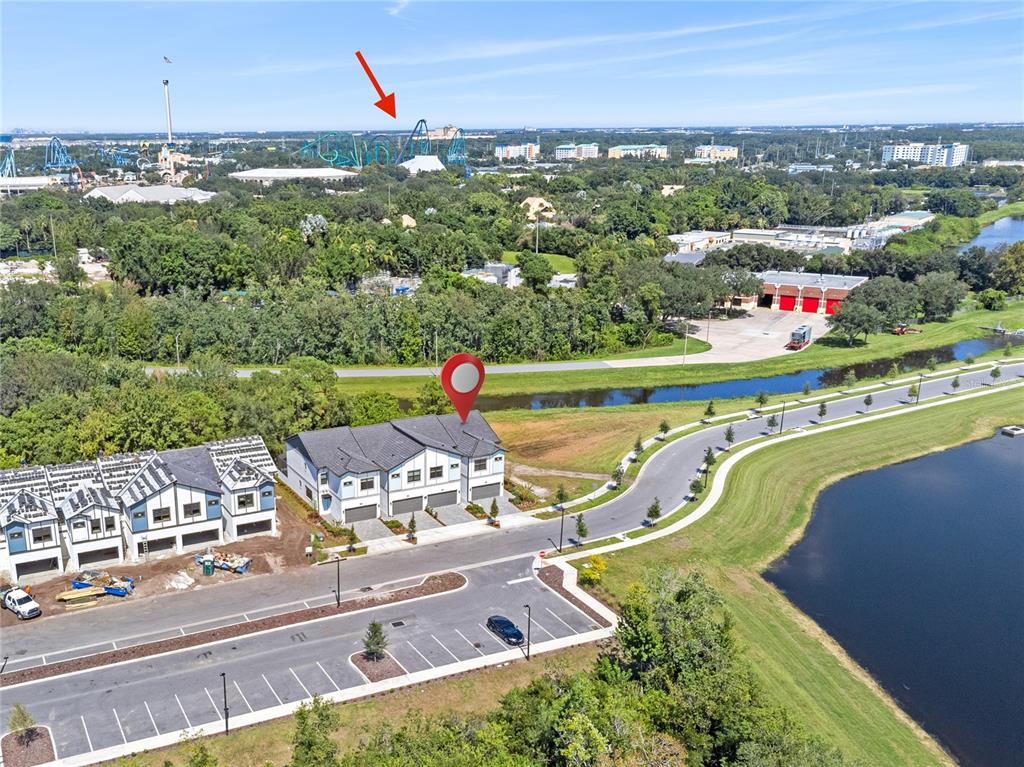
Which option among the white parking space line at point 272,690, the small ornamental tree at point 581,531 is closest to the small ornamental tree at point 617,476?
the small ornamental tree at point 581,531

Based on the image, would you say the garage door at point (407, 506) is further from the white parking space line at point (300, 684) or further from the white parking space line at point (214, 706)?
the white parking space line at point (214, 706)

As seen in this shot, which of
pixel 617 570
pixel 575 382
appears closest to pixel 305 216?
pixel 575 382

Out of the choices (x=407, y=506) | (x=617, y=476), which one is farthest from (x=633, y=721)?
(x=617, y=476)

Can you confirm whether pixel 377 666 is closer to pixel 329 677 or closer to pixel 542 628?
pixel 329 677

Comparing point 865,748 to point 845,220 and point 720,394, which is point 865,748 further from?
Answer: point 845,220

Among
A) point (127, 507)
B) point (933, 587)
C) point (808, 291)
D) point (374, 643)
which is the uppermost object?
point (808, 291)
